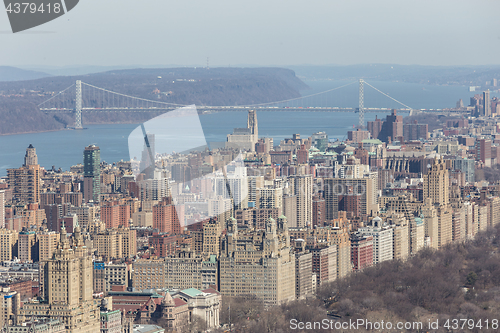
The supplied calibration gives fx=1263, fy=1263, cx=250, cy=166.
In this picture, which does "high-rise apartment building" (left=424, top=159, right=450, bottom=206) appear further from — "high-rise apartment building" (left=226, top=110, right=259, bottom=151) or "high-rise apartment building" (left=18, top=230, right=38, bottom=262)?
"high-rise apartment building" (left=226, top=110, right=259, bottom=151)

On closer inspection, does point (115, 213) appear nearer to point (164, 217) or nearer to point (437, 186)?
point (164, 217)

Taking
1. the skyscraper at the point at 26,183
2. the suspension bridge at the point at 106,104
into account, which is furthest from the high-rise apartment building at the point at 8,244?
the suspension bridge at the point at 106,104

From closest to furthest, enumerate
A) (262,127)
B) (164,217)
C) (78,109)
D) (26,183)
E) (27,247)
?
(27,247)
(164,217)
(26,183)
(78,109)
(262,127)

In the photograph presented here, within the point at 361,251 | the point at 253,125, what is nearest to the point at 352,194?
the point at 361,251

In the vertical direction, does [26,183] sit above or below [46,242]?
above

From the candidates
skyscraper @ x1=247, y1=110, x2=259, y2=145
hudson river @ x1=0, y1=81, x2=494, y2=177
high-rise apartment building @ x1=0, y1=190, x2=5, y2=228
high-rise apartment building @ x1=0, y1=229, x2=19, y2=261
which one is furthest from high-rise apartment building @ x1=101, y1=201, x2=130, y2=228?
skyscraper @ x1=247, y1=110, x2=259, y2=145

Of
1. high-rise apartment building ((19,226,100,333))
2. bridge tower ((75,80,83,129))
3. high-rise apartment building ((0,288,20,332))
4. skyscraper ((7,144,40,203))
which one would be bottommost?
high-rise apartment building ((0,288,20,332))

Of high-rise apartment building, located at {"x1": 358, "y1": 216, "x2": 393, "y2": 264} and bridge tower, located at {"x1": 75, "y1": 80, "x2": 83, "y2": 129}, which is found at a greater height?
bridge tower, located at {"x1": 75, "y1": 80, "x2": 83, "y2": 129}

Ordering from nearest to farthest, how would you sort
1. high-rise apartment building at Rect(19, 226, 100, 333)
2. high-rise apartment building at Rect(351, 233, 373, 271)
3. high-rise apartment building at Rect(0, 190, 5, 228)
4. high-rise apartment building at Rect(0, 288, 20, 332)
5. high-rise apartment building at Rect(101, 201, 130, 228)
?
high-rise apartment building at Rect(19, 226, 100, 333) < high-rise apartment building at Rect(0, 288, 20, 332) < high-rise apartment building at Rect(351, 233, 373, 271) < high-rise apartment building at Rect(101, 201, 130, 228) < high-rise apartment building at Rect(0, 190, 5, 228)

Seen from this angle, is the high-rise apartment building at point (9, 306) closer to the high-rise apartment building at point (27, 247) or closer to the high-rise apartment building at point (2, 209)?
the high-rise apartment building at point (27, 247)
